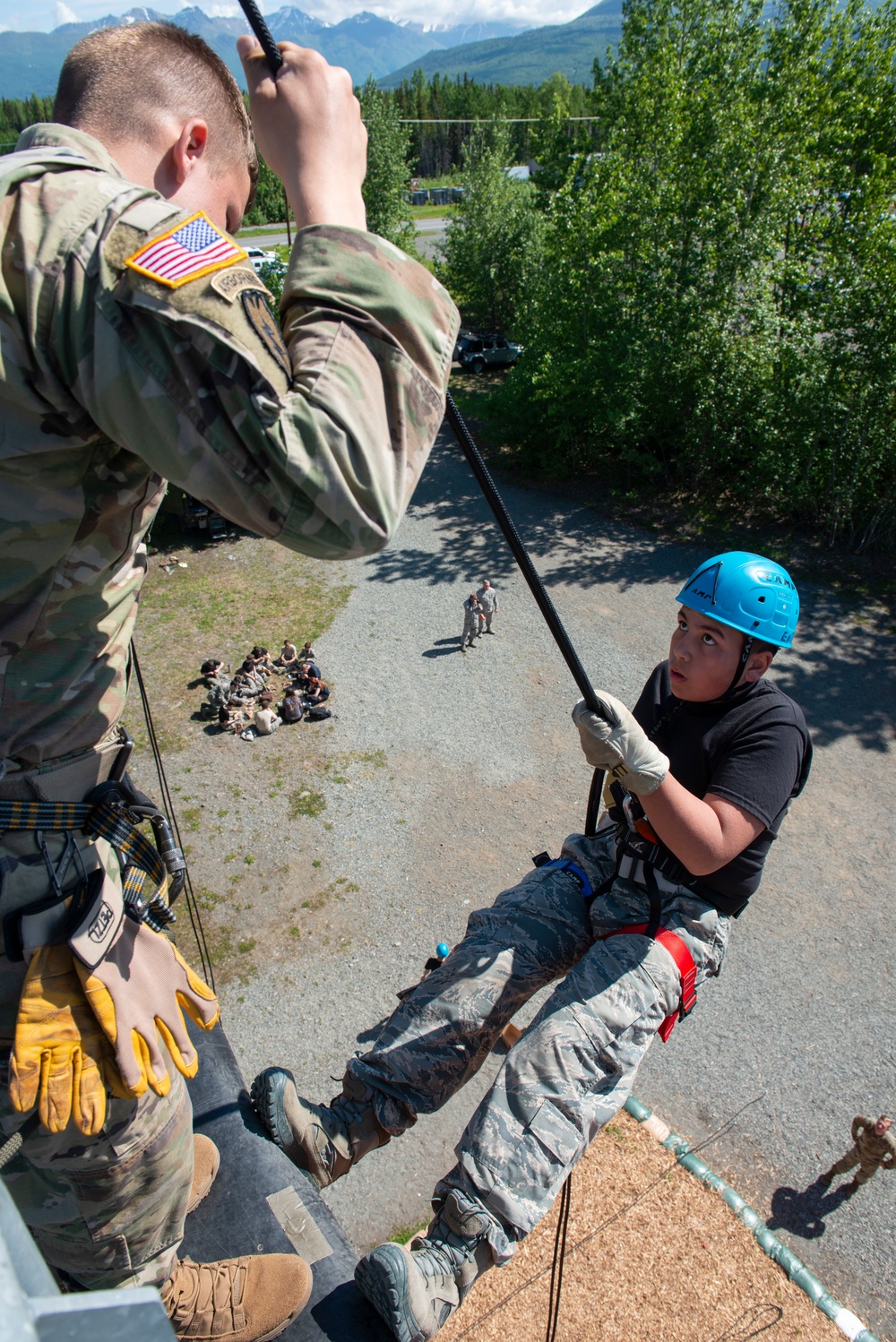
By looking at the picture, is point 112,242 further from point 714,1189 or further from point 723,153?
point 723,153

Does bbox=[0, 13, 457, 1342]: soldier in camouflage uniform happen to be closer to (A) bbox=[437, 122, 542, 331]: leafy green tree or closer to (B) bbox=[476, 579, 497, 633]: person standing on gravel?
(B) bbox=[476, 579, 497, 633]: person standing on gravel

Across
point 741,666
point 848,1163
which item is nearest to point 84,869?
point 741,666

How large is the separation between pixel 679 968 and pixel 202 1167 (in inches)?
81.5

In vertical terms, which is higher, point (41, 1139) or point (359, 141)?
point (359, 141)

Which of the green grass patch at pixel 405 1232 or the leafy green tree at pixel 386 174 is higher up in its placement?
the leafy green tree at pixel 386 174

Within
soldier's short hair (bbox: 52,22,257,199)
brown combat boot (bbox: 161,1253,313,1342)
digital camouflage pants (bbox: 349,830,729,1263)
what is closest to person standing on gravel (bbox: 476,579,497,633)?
digital camouflage pants (bbox: 349,830,729,1263)

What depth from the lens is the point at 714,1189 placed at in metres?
5.25

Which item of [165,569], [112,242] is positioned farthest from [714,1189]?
[165,569]

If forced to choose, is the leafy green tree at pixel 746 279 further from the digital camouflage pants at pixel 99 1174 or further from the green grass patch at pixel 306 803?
the digital camouflage pants at pixel 99 1174

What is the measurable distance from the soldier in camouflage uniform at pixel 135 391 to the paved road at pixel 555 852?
4331 millimetres

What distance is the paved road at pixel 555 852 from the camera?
18.7ft

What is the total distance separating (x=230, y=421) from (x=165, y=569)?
551 inches

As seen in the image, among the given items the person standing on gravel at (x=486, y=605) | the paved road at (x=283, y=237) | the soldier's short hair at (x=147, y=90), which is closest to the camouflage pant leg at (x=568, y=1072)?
the soldier's short hair at (x=147, y=90)

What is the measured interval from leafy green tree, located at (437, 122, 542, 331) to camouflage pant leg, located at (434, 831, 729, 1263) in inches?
904
